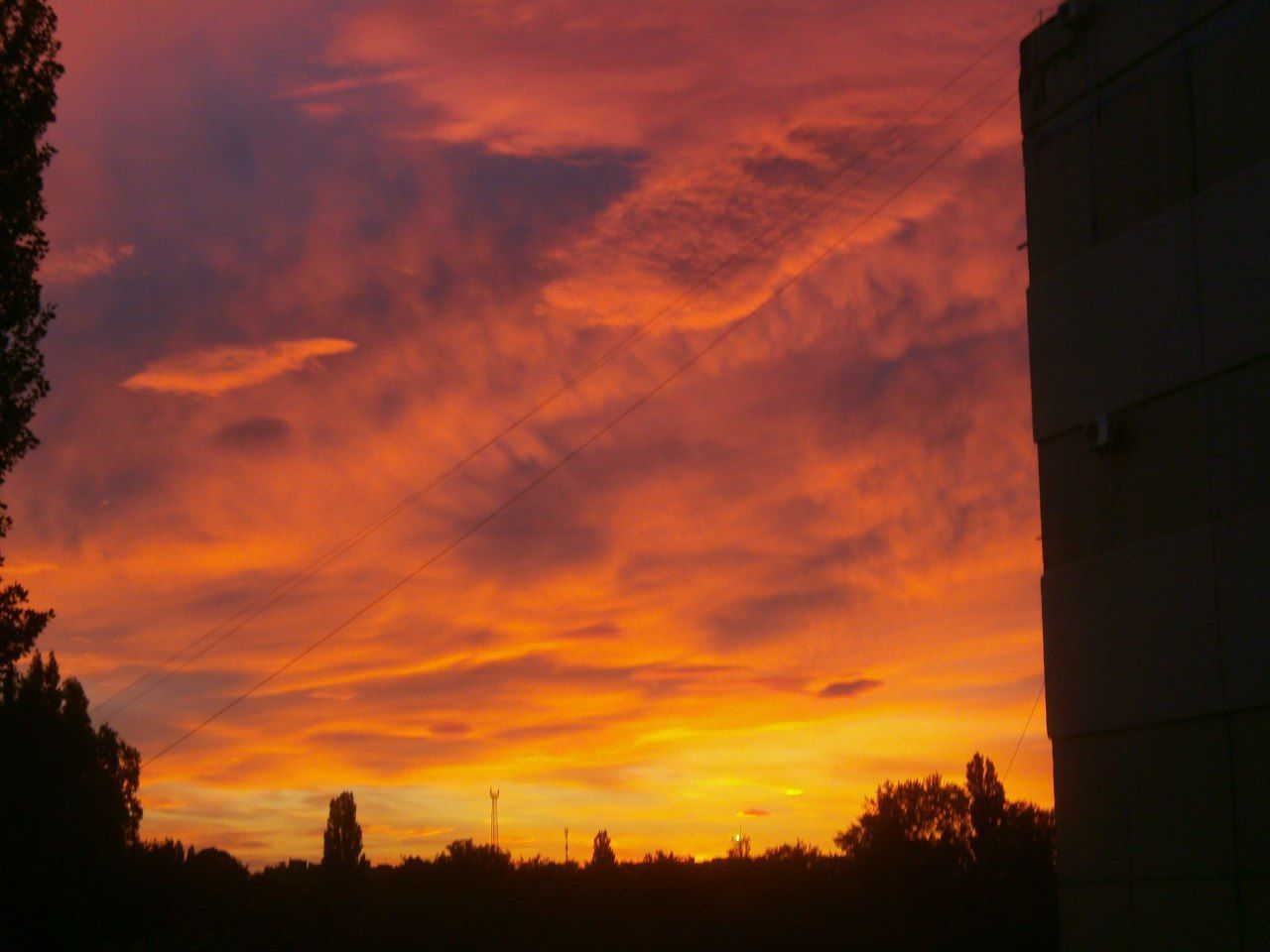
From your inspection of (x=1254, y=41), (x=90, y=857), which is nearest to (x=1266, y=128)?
(x=1254, y=41)

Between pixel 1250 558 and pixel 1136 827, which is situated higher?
pixel 1250 558

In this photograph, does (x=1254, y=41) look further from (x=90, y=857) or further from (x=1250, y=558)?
(x=90, y=857)

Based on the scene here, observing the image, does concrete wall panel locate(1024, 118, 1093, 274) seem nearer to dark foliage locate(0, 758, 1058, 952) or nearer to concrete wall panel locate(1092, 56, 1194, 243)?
concrete wall panel locate(1092, 56, 1194, 243)

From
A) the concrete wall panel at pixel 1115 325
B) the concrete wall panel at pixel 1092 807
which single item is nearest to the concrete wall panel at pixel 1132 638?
the concrete wall panel at pixel 1092 807

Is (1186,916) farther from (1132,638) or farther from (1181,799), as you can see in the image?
(1132,638)


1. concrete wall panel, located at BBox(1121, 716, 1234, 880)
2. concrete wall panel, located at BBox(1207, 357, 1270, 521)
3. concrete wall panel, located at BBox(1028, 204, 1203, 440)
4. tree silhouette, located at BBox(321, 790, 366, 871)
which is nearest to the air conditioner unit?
concrete wall panel, located at BBox(1028, 204, 1203, 440)

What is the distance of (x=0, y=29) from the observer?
24078 mm

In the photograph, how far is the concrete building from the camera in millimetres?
17062

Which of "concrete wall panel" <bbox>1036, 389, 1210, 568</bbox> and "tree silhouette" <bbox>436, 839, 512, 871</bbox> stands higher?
"concrete wall panel" <bbox>1036, 389, 1210, 568</bbox>

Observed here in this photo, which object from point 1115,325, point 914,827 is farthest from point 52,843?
point 914,827

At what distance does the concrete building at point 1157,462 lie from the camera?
56.0ft

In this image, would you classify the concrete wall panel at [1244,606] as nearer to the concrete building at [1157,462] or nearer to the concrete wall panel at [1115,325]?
the concrete building at [1157,462]

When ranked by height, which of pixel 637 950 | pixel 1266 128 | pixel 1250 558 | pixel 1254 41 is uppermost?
pixel 1254 41

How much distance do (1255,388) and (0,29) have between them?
69.5ft
